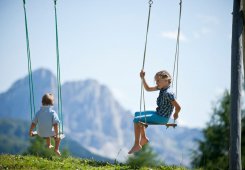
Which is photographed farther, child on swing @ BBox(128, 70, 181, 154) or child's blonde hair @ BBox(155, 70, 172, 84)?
child's blonde hair @ BBox(155, 70, 172, 84)

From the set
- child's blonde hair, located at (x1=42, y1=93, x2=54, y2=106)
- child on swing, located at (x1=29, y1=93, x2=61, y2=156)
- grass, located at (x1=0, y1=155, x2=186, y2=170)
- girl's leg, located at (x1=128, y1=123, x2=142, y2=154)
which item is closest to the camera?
grass, located at (x1=0, y1=155, x2=186, y2=170)

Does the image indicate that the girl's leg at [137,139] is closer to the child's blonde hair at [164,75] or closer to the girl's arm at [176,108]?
the girl's arm at [176,108]

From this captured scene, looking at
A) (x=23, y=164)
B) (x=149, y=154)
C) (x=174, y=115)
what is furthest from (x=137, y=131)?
(x=149, y=154)

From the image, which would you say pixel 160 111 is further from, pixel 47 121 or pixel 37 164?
pixel 37 164

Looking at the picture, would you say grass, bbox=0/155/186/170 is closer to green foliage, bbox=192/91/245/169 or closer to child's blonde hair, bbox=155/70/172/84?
child's blonde hair, bbox=155/70/172/84

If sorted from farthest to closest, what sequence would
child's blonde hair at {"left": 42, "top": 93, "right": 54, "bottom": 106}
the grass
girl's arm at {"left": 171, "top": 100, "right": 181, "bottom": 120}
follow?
child's blonde hair at {"left": 42, "top": 93, "right": 54, "bottom": 106} < girl's arm at {"left": 171, "top": 100, "right": 181, "bottom": 120} < the grass

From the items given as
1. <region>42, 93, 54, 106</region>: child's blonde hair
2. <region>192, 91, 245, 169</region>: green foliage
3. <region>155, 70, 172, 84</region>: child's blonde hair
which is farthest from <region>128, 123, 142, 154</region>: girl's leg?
<region>192, 91, 245, 169</region>: green foliage

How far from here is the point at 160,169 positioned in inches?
456

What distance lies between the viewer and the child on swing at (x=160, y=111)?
1116 cm

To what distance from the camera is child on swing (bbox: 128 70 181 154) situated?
36.6 ft

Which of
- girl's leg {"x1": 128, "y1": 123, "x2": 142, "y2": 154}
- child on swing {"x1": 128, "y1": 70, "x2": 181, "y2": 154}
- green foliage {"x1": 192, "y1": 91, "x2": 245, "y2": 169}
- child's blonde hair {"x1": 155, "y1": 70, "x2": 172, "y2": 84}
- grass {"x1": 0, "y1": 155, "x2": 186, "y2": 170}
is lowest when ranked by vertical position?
green foliage {"x1": 192, "y1": 91, "x2": 245, "y2": 169}

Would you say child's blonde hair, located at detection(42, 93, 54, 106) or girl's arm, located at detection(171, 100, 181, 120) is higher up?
child's blonde hair, located at detection(42, 93, 54, 106)

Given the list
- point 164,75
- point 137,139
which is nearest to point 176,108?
point 164,75

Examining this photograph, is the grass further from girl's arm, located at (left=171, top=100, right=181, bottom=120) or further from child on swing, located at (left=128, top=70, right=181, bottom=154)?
girl's arm, located at (left=171, top=100, right=181, bottom=120)
